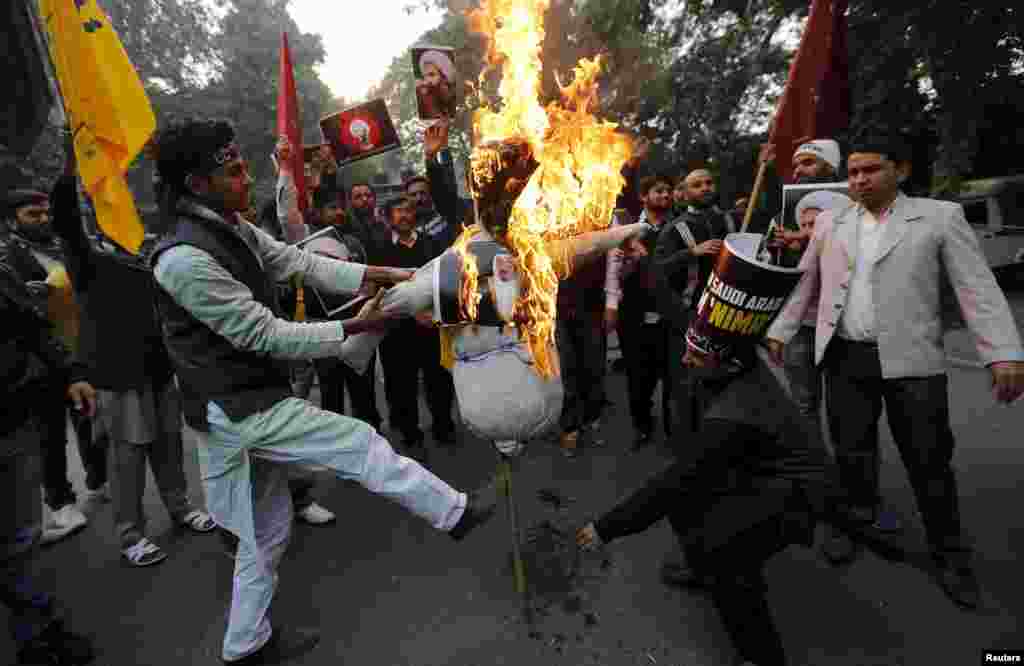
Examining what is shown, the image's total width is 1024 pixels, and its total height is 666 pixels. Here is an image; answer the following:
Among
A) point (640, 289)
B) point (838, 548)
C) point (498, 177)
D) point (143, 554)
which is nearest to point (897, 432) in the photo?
point (838, 548)

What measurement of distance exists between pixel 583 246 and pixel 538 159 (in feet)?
1.61

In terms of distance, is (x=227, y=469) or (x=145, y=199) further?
(x=145, y=199)

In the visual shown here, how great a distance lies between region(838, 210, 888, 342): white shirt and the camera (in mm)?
3043

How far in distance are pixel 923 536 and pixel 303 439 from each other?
3.70 metres

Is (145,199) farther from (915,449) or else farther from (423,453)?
(915,449)

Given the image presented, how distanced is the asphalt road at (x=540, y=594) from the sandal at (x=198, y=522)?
6cm

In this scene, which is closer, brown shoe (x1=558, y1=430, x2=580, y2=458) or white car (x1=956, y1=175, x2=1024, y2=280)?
brown shoe (x1=558, y1=430, x2=580, y2=458)

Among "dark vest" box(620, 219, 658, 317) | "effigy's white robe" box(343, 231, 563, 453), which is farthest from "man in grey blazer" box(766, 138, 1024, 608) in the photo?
"effigy's white robe" box(343, 231, 563, 453)

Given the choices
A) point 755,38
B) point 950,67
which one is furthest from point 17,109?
point 755,38

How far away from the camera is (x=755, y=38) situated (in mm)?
14633

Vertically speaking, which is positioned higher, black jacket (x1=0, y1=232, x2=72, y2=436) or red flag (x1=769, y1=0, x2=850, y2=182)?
red flag (x1=769, y1=0, x2=850, y2=182)

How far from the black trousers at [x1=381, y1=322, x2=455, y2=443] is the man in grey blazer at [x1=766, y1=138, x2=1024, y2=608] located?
10.4 feet

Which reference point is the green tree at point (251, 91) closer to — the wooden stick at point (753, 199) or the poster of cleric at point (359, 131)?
the poster of cleric at point (359, 131)

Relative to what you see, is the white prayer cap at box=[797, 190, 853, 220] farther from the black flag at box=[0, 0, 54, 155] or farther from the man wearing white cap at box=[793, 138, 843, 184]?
the black flag at box=[0, 0, 54, 155]
